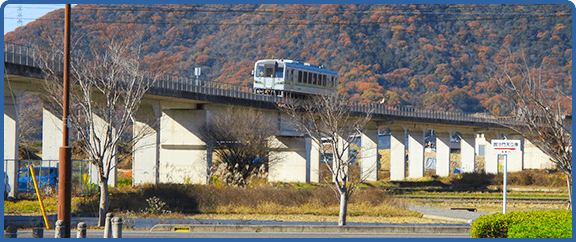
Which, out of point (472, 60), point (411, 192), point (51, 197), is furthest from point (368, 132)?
point (472, 60)

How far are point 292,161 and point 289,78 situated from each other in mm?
8594

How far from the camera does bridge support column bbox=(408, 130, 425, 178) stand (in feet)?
231

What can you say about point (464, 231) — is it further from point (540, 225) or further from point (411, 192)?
point (411, 192)

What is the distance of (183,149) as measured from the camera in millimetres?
44750

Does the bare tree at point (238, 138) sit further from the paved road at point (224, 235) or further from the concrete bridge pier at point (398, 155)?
the concrete bridge pier at point (398, 155)

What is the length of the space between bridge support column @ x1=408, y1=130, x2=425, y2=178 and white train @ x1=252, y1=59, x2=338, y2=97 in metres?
22.4

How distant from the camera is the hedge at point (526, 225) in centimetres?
1351

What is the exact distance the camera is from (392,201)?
105 ft

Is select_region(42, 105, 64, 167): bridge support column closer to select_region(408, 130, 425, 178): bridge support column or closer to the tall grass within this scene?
the tall grass

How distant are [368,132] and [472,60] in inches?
3442

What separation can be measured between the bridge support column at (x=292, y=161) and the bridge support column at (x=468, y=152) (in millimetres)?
32113

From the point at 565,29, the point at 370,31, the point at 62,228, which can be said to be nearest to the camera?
the point at 62,228

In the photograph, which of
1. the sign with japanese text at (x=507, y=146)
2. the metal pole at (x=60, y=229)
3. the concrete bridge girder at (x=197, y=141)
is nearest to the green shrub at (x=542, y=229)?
the sign with japanese text at (x=507, y=146)

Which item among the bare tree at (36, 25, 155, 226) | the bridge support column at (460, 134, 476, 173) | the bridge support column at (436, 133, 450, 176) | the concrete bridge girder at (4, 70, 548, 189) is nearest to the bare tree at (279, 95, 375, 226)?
the concrete bridge girder at (4, 70, 548, 189)
